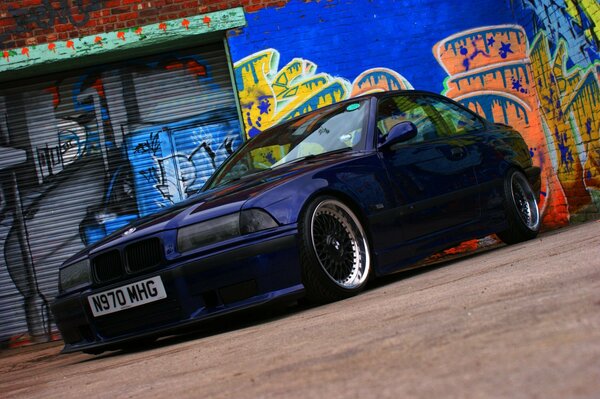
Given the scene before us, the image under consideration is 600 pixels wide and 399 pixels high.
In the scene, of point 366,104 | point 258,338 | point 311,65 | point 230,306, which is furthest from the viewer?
point 311,65

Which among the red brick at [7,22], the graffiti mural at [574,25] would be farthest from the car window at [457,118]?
the red brick at [7,22]

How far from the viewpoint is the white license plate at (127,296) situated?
521 centimetres

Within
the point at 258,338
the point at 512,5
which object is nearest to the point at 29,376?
the point at 258,338

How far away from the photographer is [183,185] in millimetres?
11125

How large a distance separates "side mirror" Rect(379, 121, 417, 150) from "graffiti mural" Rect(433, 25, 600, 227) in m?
4.59

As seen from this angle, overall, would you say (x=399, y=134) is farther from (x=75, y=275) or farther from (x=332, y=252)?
(x=75, y=275)

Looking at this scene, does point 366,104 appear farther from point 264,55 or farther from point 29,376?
point 264,55

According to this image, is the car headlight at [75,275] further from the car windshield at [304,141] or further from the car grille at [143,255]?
the car windshield at [304,141]

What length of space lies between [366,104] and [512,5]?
5317 mm

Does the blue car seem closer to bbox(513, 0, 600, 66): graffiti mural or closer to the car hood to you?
the car hood

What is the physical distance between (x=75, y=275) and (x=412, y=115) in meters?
2.73

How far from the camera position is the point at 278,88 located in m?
10.9

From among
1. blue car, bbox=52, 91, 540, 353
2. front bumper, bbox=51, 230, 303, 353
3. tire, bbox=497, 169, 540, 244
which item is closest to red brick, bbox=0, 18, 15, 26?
blue car, bbox=52, 91, 540, 353

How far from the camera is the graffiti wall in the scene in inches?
428
